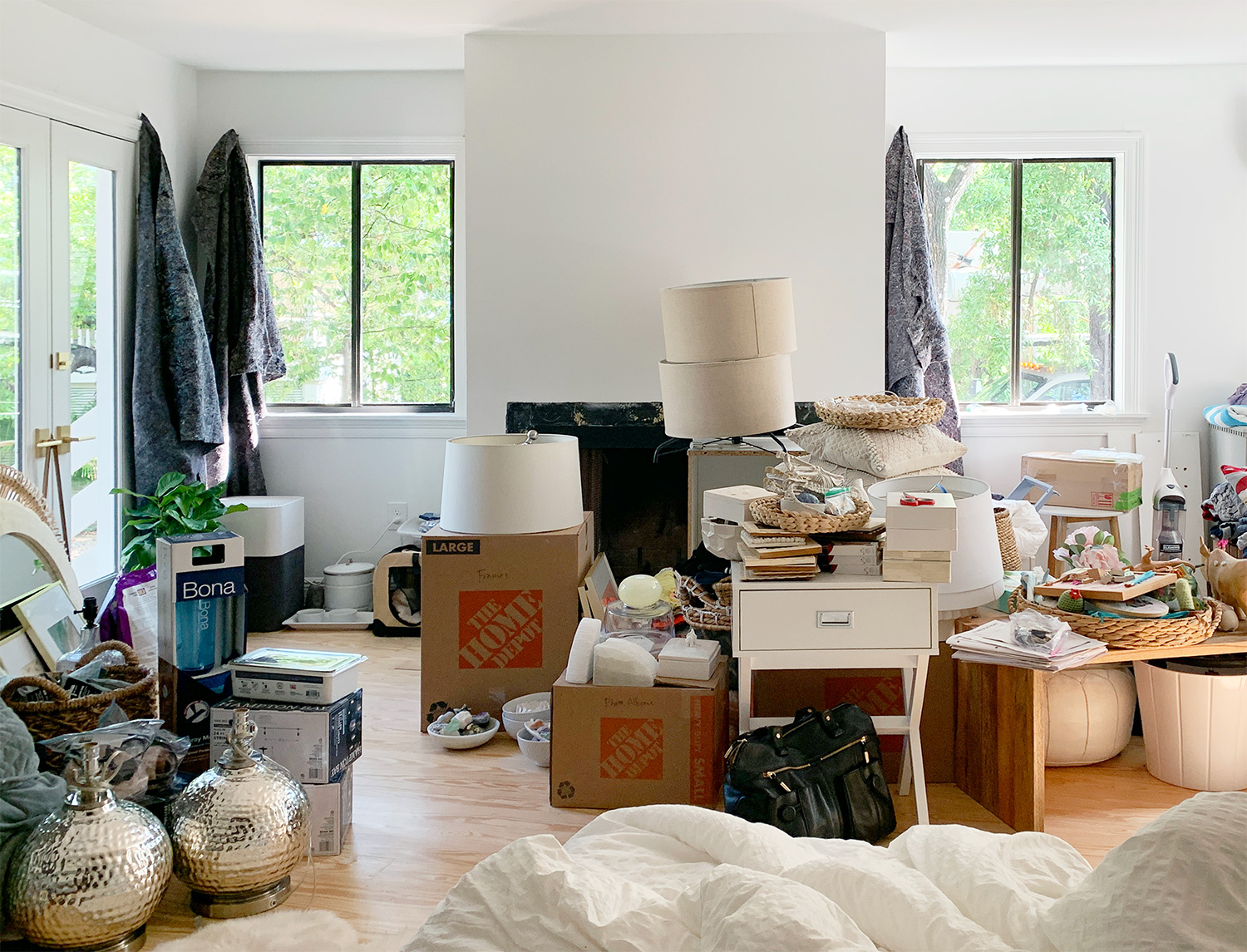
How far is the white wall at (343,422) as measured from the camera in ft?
16.1

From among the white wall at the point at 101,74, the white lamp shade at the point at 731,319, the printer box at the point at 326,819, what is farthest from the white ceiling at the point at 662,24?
the printer box at the point at 326,819

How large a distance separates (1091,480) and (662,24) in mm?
2547

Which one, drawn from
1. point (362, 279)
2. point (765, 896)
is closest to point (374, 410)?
point (362, 279)

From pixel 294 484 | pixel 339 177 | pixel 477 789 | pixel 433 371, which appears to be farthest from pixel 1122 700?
pixel 339 177

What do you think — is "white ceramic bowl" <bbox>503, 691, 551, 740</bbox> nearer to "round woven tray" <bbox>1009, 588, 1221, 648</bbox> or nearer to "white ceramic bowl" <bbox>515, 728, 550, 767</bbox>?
"white ceramic bowl" <bbox>515, 728, 550, 767</bbox>

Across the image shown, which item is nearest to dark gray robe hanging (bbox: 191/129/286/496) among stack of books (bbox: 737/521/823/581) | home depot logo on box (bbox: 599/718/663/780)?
home depot logo on box (bbox: 599/718/663/780)

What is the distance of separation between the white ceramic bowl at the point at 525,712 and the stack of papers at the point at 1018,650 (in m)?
1.23

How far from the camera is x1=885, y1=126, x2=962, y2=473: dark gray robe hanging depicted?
4809 millimetres

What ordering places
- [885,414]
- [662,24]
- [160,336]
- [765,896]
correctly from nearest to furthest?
[765,896] < [885,414] < [662,24] < [160,336]

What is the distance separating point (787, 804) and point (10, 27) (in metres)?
3.59

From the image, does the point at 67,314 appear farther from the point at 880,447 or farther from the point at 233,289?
the point at 880,447

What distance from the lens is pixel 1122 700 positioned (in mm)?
2916

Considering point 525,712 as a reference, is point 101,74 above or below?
above

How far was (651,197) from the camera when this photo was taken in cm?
435
